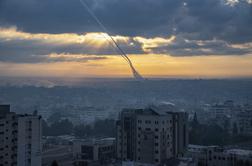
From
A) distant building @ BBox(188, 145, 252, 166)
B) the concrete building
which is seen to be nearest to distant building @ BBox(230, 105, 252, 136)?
the concrete building

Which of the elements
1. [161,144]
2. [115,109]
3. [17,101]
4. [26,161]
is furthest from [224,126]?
[26,161]

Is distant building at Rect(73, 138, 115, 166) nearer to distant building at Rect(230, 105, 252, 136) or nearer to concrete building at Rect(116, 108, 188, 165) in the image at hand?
concrete building at Rect(116, 108, 188, 165)

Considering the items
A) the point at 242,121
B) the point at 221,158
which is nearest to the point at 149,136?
the point at 221,158

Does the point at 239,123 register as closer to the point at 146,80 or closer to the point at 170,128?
the point at 146,80

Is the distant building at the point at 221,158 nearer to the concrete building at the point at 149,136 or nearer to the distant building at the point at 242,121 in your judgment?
the concrete building at the point at 149,136

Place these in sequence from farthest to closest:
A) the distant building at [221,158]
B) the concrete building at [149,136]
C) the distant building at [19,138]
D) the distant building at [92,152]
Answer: the distant building at [92,152] → the concrete building at [149,136] → the distant building at [221,158] → the distant building at [19,138]

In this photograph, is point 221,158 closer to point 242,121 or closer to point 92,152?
point 92,152

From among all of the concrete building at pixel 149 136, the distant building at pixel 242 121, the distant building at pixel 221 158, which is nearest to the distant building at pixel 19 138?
the concrete building at pixel 149 136

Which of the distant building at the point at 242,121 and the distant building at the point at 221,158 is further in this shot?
the distant building at the point at 242,121
